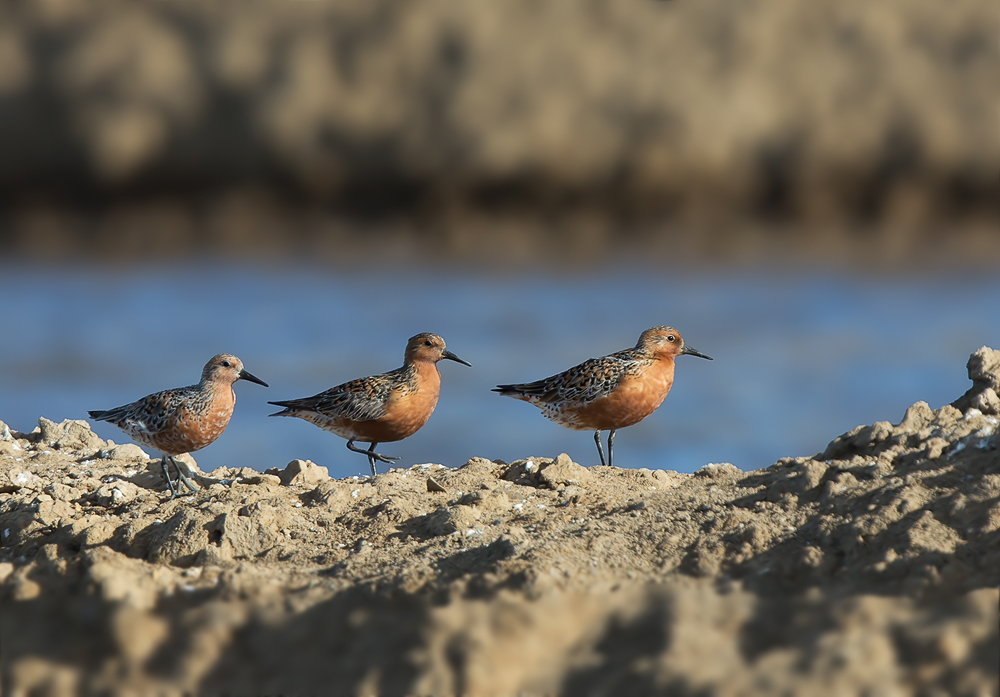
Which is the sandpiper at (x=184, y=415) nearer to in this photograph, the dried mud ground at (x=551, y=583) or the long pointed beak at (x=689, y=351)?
the dried mud ground at (x=551, y=583)

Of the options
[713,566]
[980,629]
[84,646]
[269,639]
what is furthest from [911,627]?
[84,646]

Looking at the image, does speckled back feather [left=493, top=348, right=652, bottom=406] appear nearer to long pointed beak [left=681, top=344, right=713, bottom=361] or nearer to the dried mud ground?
long pointed beak [left=681, top=344, right=713, bottom=361]

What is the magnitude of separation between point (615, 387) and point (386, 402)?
227cm

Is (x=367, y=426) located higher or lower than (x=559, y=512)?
higher

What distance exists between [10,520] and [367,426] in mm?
3433

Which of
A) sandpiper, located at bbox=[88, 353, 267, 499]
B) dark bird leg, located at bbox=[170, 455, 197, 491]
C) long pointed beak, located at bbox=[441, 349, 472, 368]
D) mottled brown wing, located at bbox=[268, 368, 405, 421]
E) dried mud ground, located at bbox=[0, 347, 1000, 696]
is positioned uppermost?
long pointed beak, located at bbox=[441, 349, 472, 368]

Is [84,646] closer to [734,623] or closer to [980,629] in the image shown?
[734,623]

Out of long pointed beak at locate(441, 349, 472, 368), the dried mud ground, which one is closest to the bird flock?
long pointed beak at locate(441, 349, 472, 368)

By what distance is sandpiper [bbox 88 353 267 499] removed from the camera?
8164 mm

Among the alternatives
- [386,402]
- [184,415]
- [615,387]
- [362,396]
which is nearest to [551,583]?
[615,387]

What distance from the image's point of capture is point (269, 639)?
4.34m

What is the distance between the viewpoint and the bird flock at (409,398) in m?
8.41

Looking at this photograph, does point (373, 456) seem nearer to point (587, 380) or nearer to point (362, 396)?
point (362, 396)

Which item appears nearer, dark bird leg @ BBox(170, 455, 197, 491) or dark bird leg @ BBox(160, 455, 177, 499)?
dark bird leg @ BBox(160, 455, 177, 499)
